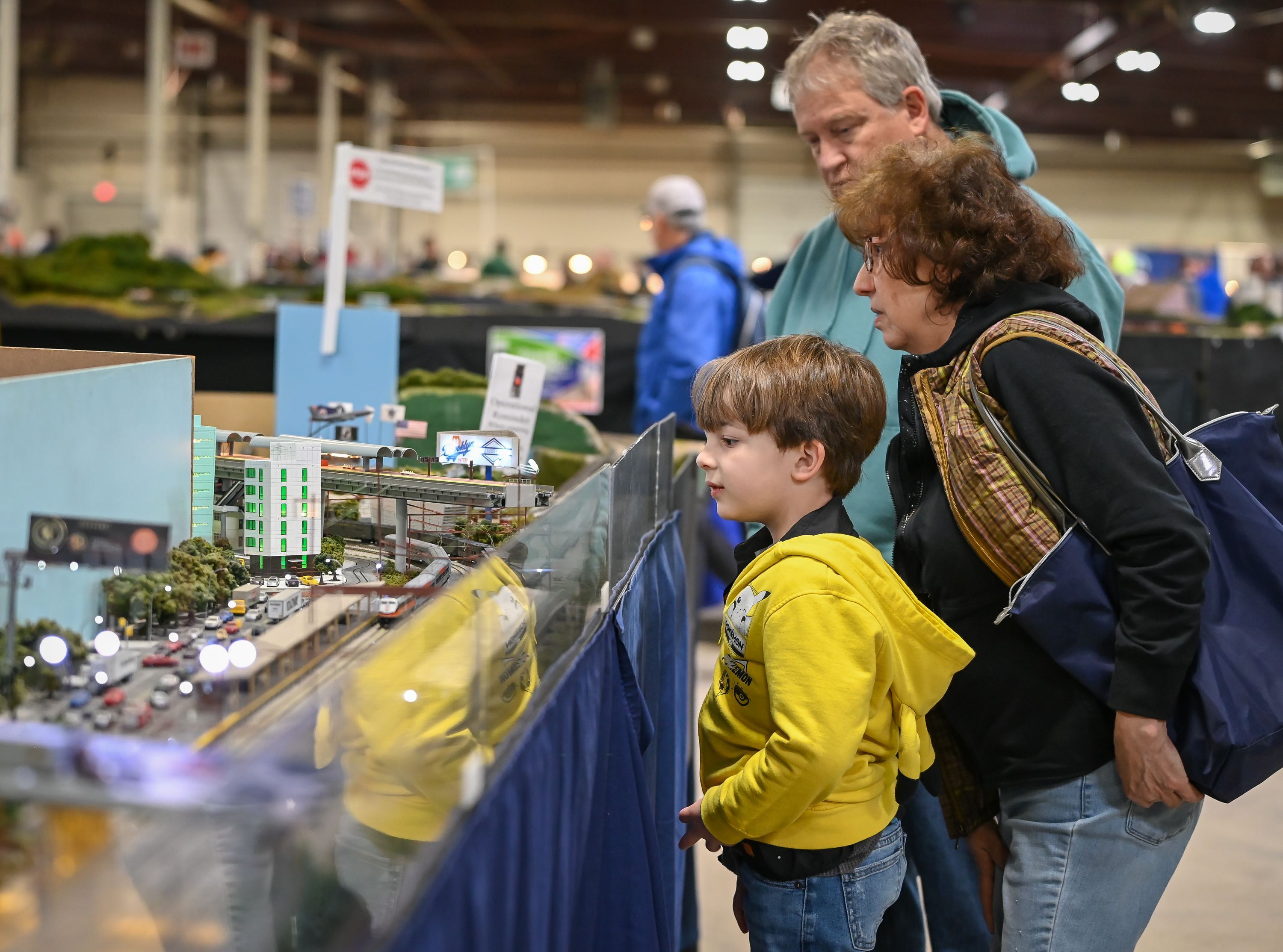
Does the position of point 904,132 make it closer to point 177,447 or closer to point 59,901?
point 177,447

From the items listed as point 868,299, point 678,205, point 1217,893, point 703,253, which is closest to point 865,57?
point 868,299

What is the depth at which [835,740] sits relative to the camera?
1.27 metres

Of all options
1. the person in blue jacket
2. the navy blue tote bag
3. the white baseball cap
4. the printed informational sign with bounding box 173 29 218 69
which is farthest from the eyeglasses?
the printed informational sign with bounding box 173 29 218 69

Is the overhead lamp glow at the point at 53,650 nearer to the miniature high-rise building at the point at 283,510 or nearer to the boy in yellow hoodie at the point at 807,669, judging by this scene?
the miniature high-rise building at the point at 283,510

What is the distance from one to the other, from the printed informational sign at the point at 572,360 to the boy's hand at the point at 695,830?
465 centimetres

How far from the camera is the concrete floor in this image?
9.80ft

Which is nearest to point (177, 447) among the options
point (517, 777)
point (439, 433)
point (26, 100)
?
point (439, 433)

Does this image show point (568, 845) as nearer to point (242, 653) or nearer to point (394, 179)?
point (242, 653)

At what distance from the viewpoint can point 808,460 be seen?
1460 millimetres

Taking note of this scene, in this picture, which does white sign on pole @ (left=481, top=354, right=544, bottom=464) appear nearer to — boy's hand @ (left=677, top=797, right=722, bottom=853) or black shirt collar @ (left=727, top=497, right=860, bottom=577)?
black shirt collar @ (left=727, top=497, right=860, bottom=577)

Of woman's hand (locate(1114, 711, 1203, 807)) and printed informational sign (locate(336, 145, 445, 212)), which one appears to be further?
printed informational sign (locate(336, 145, 445, 212))

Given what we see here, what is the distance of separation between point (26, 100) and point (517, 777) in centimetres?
2162

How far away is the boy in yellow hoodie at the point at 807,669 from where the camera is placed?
4.20 feet

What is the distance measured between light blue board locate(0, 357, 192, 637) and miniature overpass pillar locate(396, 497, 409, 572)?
0.26m
